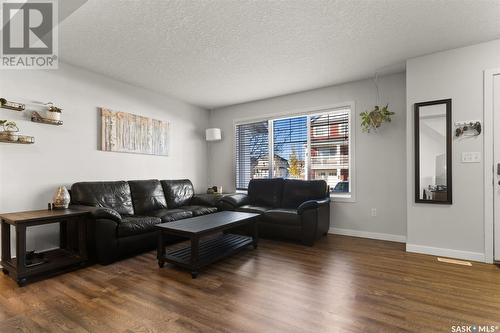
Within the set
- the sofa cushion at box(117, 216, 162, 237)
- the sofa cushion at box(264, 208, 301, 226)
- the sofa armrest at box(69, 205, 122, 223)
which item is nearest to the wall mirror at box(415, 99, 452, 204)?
the sofa cushion at box(264, 208, 301, 226)

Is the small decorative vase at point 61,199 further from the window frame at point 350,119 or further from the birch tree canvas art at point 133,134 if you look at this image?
the window frame at point 350,119

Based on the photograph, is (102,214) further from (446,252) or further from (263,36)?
(446,252)

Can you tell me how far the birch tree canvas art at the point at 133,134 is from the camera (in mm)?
3898

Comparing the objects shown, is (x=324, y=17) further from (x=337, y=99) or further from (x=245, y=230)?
(x=245, y=230)

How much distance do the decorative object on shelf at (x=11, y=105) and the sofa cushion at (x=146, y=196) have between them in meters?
1.62

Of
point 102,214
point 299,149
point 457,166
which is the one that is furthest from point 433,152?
point 102,214

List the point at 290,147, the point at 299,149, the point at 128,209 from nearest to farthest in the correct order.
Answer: the point at 128,209 < the point at 299,149 < the point at 290,147

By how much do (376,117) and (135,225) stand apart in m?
3.74

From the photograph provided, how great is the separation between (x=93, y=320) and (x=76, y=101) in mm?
3008

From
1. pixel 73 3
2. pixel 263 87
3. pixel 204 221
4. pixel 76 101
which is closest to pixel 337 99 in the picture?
pixel 263 87

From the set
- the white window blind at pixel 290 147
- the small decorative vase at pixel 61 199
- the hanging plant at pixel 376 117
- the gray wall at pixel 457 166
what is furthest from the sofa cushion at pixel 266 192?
the small decorative vase at pixel 61 199

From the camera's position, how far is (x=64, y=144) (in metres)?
3.41

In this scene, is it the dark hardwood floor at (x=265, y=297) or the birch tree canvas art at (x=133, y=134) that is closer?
the dark hardwood floor at (x=265, y=297)

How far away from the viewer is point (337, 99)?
14.3ft
